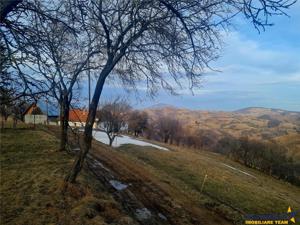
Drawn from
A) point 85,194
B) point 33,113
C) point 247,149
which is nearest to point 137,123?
point 247,149

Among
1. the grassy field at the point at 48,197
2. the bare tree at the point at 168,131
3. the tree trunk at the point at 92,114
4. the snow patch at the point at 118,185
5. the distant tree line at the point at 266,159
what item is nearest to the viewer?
the grassy field at the point at 48,197

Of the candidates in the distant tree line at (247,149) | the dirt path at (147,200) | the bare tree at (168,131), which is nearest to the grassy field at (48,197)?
the dirt path at (147,200)

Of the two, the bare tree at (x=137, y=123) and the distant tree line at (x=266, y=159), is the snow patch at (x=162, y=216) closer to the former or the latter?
the distant tree line at (x=266, y=159)

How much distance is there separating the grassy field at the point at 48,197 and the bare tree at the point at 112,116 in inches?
910

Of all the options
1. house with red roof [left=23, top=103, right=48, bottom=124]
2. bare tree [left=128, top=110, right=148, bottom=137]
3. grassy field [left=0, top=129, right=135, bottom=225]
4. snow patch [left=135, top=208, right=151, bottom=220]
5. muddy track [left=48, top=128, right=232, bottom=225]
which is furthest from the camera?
bare tree [left=128, top=110, right=148, bottom=137]

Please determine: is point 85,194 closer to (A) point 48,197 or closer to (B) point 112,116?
(A) point 48,197

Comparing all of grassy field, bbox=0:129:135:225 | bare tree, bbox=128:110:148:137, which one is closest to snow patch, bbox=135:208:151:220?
grassy field, bbox=0:129:135:225

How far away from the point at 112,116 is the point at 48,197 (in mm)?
30246

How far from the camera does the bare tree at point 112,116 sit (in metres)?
39.4

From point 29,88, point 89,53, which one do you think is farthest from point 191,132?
point 29,88

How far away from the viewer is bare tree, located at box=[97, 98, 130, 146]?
129ft

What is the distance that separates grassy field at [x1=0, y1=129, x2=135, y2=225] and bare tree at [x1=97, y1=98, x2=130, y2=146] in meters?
23.1

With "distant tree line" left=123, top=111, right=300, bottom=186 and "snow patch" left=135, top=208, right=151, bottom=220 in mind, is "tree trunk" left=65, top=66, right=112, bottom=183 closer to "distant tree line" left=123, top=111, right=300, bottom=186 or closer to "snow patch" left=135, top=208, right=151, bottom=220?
"snow patch" left=135, top=208, right=151, bottom=220

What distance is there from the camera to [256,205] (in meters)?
19.1
